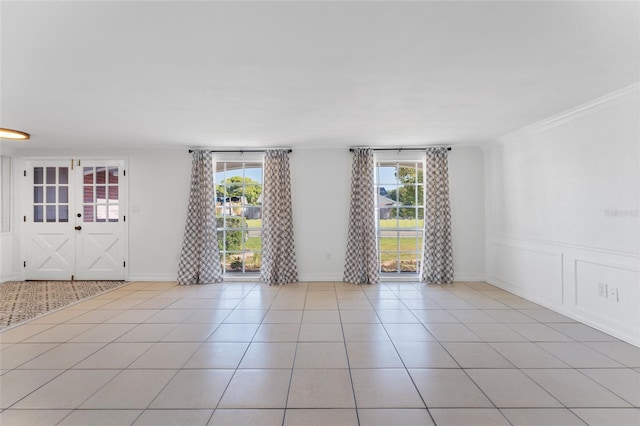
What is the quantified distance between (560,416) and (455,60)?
2.62m

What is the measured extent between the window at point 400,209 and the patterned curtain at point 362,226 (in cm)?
41

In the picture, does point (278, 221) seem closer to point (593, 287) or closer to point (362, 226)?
point (362, 226)

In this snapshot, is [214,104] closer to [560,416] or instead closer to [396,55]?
[396,55]

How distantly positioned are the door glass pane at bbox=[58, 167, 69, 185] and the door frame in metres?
0.17

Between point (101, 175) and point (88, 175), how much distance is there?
24cm

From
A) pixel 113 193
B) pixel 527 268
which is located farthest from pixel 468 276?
pixel 113 193

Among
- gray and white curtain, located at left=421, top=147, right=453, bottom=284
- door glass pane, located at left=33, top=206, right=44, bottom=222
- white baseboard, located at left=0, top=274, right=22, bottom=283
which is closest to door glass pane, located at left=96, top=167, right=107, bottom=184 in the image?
door glass pane, located at left=33, top=206, right=44, bottom=222

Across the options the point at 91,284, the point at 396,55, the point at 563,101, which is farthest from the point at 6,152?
the point at 563,101

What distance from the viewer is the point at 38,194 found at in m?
6.06

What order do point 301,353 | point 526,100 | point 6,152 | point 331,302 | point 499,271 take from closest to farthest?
point 301,353 < point 526,100 < point 331,302 < point 499,271 < point 6,152

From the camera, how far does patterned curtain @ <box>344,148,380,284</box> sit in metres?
5.68

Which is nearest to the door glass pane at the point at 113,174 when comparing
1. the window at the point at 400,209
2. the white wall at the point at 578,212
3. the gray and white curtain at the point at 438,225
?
the window at the point at 400,209

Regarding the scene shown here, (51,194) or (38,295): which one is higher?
(51,194)

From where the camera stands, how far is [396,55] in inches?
95.0
